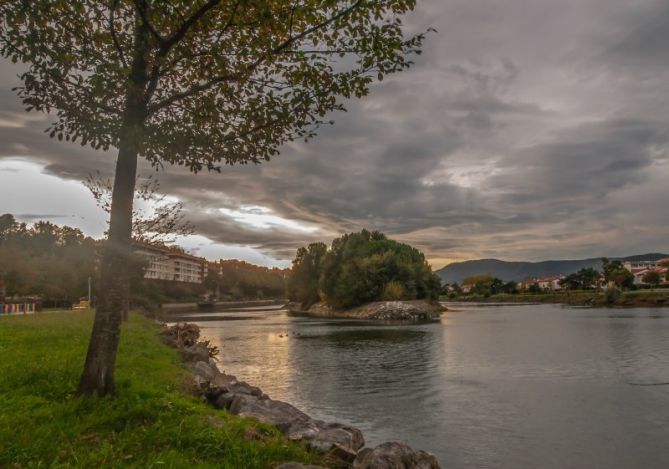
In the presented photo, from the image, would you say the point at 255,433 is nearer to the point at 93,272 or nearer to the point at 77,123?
the point at 77,123

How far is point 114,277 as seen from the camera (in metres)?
10.1

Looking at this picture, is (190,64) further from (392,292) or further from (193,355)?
(392,292)

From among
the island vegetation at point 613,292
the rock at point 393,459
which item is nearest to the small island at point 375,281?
the island vegetation at point 613,292

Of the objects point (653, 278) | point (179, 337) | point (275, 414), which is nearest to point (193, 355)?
point (179, 337)

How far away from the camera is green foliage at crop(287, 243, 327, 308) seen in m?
136

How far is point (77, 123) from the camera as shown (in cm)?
970

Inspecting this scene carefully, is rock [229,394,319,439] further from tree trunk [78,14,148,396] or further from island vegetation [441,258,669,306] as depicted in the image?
island vegetation [441,258,669,306]

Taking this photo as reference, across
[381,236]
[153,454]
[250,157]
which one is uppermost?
[381,236]

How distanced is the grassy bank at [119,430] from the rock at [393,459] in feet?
3.79

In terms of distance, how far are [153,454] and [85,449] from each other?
1112 mm

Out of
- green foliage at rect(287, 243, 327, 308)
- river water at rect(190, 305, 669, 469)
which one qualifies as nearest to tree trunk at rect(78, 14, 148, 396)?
river water at rect(190, 305, 669, 469)

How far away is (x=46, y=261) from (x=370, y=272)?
63.7 meters

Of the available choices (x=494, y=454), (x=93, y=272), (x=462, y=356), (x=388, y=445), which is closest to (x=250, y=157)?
(x=388, y=445)

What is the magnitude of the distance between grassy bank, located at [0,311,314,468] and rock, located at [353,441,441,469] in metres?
1.15
